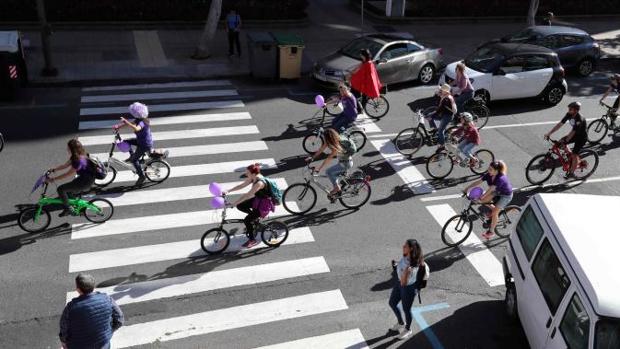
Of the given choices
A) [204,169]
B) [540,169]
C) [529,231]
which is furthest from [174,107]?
[529,231]

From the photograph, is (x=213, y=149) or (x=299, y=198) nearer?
(x=299, y=198)

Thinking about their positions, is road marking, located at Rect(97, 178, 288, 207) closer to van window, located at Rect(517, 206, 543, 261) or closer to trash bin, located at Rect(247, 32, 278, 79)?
van window, located at Rect(517, 206, 543, 261)

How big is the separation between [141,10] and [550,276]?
19.8 meters

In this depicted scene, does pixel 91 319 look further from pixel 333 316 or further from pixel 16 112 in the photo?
pixel 16 112

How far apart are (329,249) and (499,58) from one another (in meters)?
9.49

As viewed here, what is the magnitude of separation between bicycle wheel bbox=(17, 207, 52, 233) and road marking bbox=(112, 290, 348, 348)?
3.19 meters

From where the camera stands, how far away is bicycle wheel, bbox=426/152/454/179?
12.9 meters

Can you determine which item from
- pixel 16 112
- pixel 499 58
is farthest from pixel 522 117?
pixel 16 112

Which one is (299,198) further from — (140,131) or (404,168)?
(140,131)

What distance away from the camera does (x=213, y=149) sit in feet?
45.5

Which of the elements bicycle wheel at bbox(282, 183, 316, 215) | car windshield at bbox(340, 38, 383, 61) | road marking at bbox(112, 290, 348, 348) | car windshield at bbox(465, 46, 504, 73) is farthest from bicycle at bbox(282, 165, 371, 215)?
car windshield at bbox(340, 38, 383, 61)

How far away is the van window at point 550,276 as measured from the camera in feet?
23.1

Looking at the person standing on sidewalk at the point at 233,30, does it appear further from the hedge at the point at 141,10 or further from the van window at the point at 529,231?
the van window at the point at 529,231

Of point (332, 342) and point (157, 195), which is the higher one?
point (332, 342)
